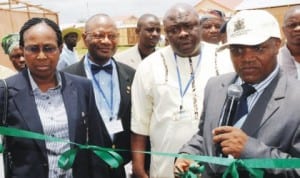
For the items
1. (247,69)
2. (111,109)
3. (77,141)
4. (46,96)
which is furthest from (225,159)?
(111,109)

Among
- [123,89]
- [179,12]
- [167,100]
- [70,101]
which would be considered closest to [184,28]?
[179,12]

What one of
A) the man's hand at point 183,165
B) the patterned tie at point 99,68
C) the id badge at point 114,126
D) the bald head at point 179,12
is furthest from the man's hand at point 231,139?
the patterned tie at point 99,68

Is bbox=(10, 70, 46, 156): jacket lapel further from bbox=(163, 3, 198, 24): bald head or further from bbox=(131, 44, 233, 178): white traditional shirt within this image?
bbox=(163, 3, 198, 24): bald head

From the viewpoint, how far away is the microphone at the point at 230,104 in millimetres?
2443

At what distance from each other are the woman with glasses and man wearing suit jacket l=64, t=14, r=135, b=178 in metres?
0.78

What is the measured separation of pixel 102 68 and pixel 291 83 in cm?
215

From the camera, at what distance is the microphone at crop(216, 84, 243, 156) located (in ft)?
8.02

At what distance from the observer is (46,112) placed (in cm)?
309

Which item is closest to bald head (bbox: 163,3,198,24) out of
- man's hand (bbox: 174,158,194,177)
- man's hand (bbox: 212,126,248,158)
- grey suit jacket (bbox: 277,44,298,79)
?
grey suit jacket (bbox: 277,44,298,79)

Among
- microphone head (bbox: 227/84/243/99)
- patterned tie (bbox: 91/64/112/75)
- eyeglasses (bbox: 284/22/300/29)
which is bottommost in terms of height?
patterned tie (bbox: 91/64/112/75)

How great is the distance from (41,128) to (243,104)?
130 cm

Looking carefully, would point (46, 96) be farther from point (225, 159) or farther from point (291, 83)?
point (291, 83)

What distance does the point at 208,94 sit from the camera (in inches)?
116

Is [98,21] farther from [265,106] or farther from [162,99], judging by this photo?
[265,106]
